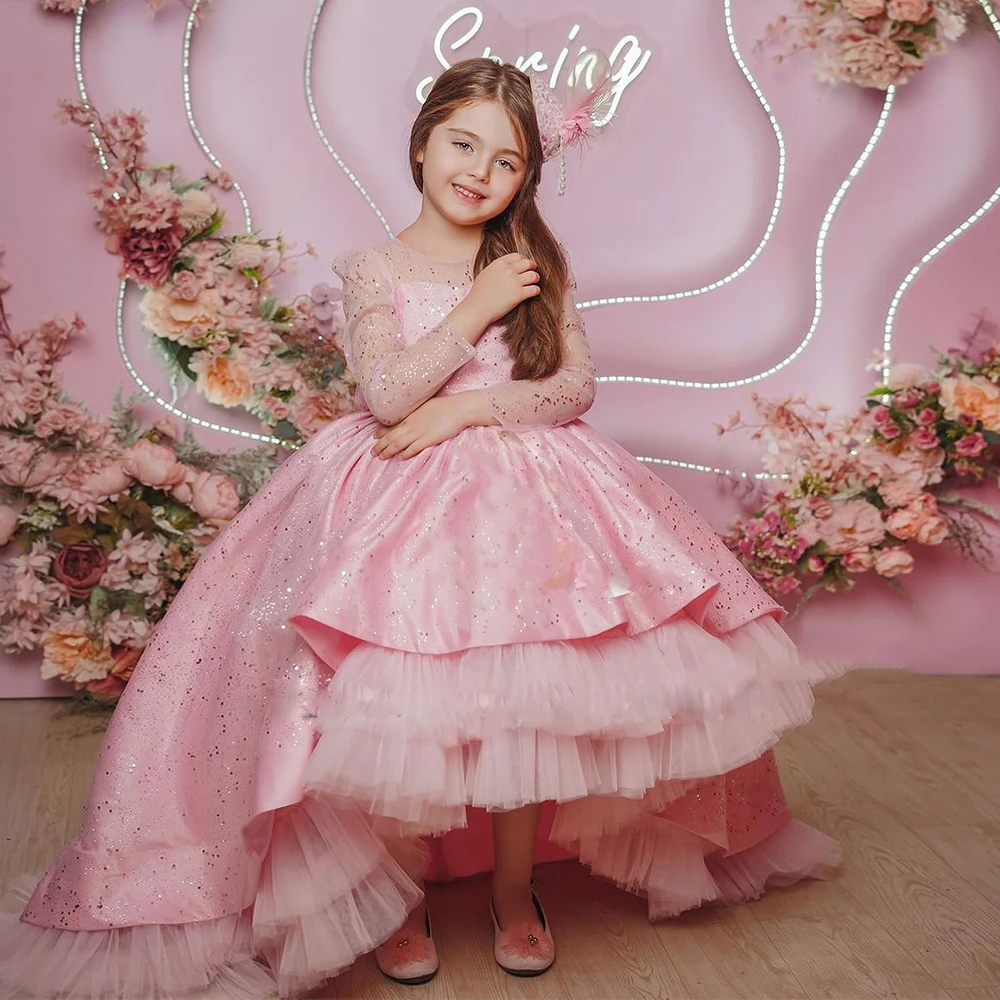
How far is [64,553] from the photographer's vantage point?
298 cm

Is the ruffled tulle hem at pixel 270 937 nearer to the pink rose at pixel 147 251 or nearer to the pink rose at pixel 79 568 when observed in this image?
the pink rose at pixel 79 568

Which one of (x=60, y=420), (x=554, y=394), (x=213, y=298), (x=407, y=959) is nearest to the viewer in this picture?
(x=407, y=959)

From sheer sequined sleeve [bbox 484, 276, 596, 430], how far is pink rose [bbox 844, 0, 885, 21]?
140 cm

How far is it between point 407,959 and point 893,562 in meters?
1.72

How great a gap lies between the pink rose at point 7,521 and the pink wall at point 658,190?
0.32 meters

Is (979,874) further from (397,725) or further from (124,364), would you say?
(124,364)

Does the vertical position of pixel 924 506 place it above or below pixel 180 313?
below

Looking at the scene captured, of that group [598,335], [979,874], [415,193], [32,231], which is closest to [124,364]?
[32,231]

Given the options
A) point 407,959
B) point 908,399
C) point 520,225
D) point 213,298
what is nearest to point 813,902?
point 407,959

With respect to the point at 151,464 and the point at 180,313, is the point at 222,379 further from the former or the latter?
the point at 151,464

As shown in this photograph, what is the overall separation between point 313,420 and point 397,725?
155 cm

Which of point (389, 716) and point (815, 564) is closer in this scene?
point (389, 716)

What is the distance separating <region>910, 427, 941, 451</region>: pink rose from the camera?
311 cm

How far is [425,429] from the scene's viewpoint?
76.3 inches
